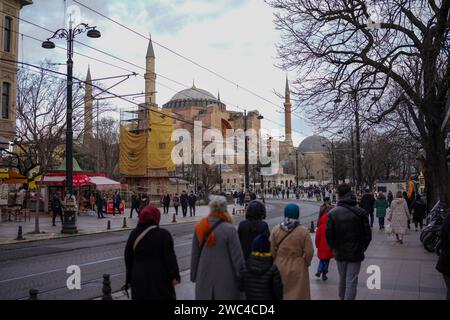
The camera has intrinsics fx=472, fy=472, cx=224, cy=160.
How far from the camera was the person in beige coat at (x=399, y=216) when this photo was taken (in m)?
14.4

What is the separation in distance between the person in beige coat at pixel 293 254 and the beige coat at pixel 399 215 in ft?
31.7

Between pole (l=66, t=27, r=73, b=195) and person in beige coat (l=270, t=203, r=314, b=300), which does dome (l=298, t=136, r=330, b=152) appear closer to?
pole (l=66, t=27, r=73, b=195)

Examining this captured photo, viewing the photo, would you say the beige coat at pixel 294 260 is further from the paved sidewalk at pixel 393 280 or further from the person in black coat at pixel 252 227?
the paved sidewalk at pixel 393 280

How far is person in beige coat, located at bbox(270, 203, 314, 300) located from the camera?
5.44 meters

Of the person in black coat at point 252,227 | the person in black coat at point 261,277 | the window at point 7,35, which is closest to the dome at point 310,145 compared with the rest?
the window at point 7,35

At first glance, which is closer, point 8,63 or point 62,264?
point 62,264

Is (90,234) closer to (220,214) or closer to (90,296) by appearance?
(90,296)

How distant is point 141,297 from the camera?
500 cm

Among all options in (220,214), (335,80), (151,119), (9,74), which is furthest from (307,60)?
(151,119)

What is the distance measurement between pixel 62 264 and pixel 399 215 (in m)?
9.87

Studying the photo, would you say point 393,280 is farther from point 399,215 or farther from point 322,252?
point 399,215

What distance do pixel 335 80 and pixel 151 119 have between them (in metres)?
38.2

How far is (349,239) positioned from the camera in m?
6.35

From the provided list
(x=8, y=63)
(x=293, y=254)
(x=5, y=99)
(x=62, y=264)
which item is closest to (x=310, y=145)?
(x=5, y=99)
